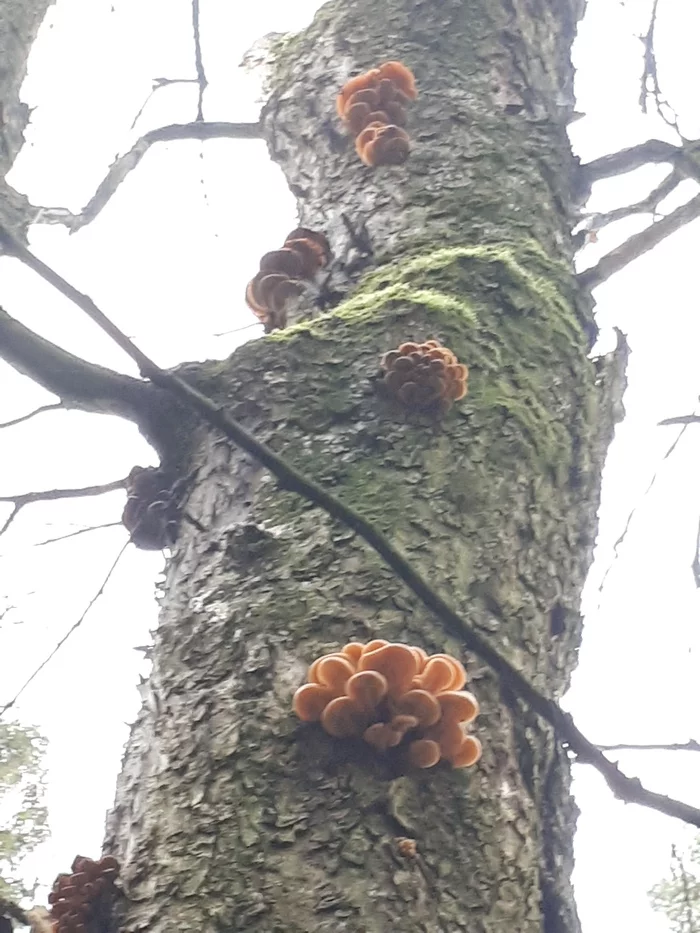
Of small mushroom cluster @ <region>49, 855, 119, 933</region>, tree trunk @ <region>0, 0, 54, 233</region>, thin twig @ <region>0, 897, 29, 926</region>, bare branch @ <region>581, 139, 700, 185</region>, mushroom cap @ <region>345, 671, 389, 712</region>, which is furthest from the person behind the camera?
bare branch @ <region>581, 139, 700, 185</region>

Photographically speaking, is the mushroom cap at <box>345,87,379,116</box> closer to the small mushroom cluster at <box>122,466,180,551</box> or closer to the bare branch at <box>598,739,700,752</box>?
the small mushroom cluster at <box>122,466,180,551</box>

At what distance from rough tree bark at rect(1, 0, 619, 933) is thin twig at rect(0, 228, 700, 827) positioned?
310 mm

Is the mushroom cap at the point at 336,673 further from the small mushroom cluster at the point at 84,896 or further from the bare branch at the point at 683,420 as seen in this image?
the bare branch at the point at 683,420

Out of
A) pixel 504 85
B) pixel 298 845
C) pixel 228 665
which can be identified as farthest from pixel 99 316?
pixel 504 85

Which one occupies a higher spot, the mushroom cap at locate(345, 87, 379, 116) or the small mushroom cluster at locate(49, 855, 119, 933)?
the mushroom cap at locate(345, 87, 379, 116)

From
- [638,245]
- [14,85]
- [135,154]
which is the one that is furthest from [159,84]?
[638,245]

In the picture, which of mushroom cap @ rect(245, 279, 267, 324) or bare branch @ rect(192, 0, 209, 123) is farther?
bare branch @ rect(192, 0, 209, 123)

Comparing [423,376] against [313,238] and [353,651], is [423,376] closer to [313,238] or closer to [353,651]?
[353,651]

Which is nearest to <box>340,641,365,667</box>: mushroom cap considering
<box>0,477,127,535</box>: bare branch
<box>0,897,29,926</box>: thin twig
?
<box>0,897,29,926</box>: thin twig

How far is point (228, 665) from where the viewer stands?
1777 mm

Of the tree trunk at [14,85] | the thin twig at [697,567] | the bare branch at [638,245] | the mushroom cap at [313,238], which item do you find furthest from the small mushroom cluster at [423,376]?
the thin twig at [697,567]

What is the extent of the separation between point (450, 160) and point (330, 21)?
113cm

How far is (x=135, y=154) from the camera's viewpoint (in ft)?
15.4

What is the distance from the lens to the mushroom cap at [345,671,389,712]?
1.58m
